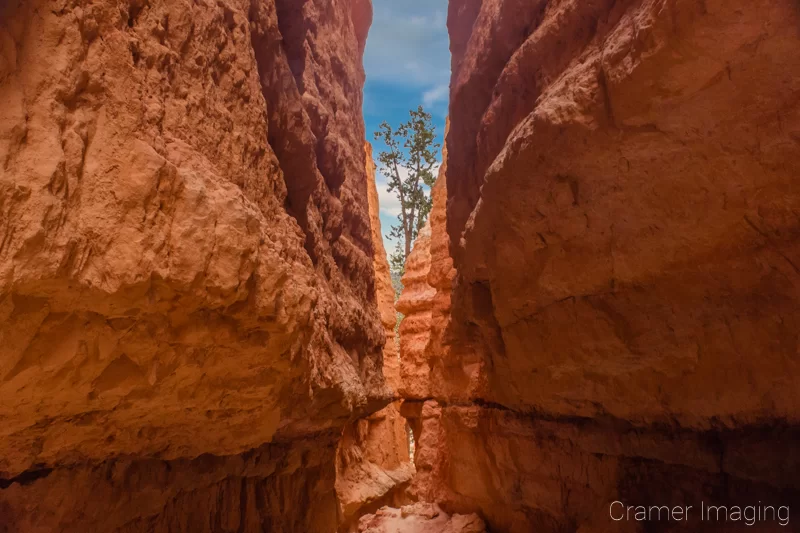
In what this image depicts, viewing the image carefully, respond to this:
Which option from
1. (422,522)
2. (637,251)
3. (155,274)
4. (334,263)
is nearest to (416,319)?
(422,522)

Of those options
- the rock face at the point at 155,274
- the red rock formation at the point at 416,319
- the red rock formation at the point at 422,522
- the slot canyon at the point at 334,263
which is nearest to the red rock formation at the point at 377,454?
the red rock formation at the point at 422,522

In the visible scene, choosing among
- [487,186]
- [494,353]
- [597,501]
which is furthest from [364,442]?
[487,186]

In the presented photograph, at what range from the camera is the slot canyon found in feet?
5.50

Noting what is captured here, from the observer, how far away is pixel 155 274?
1742 mm

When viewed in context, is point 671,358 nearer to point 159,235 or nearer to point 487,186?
point 487,186

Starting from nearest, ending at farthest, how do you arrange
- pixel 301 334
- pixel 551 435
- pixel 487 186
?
pixel 301 334 < pixel 487 186 < pixel 551 435

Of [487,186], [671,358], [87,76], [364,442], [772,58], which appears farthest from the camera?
[364,442]

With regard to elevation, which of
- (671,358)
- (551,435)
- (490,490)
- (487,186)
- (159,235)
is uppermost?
(487,186)

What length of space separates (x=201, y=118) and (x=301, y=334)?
3.70 ft

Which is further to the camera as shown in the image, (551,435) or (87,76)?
(551,435)

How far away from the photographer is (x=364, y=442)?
9617 mm

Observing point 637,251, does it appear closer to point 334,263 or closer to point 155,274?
point 334,263

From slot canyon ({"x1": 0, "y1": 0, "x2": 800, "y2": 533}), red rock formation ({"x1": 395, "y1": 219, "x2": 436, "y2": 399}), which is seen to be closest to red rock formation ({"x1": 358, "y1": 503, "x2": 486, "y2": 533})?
slot canyon ({"x1": 0, "y1": 0, "x2": 800, "y2": 533})

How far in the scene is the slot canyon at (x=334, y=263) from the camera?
1677mm
